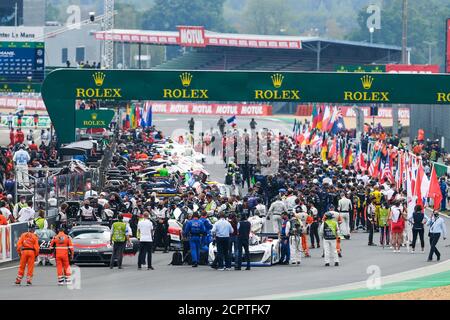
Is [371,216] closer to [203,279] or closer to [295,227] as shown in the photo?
[295,227]

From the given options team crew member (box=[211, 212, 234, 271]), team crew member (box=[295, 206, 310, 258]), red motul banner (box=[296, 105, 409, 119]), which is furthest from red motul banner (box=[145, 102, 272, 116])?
team crew member (box=[211, 212, 234, 271])

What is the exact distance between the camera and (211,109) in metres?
104

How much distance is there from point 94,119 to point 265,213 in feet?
63.4

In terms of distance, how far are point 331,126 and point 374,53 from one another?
192ft

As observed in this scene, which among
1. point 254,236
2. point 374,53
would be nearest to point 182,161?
point 254,236

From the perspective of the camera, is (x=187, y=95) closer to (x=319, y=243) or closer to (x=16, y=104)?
(x=319, y=243)

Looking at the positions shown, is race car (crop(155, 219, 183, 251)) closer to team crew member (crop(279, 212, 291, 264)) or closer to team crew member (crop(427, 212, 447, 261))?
team crew member (crop(279, 212, 291, 264))

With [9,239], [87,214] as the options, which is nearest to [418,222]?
[87,214]

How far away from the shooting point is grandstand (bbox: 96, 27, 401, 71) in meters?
115

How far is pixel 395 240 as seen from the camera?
32250 mm

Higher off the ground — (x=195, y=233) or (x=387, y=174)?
(x=387, y=174)

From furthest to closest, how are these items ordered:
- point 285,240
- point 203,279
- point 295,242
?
point 295,242 < point 285,240 < point 203,279

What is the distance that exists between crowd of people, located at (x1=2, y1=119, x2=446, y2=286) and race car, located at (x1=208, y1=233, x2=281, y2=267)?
15cm
